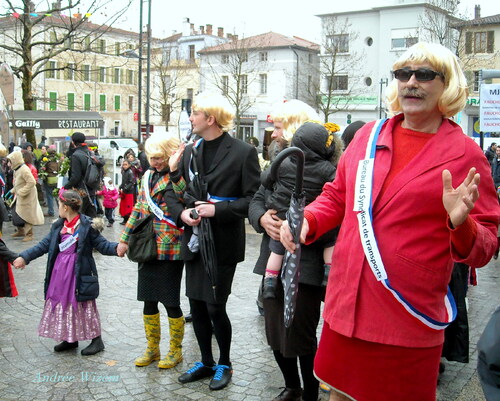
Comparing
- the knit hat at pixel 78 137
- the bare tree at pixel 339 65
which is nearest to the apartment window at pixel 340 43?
the bare tree at pixel 339 65

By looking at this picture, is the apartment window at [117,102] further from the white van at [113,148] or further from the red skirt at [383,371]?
the red skirt at [383,371]

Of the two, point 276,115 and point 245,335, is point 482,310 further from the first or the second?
point 276,115

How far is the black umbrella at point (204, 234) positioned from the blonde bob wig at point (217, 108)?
37cm

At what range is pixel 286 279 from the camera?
3.08m

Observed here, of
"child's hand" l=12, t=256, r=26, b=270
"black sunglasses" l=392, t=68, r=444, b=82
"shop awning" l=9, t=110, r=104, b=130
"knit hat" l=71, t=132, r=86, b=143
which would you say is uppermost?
"shop awning" l=9, t=110, r=104, b=130

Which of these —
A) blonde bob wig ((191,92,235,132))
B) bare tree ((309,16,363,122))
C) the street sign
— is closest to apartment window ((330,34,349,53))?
bare tree ((309,16,363,122))

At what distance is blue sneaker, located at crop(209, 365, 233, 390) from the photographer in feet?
15.7

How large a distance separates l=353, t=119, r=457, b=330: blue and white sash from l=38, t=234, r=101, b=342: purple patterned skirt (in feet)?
11.3

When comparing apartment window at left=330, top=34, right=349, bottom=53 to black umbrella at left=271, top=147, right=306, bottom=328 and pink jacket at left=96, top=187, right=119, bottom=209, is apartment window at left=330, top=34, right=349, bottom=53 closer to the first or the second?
pink jacket at left=96, top=187, right=119, bottom=209

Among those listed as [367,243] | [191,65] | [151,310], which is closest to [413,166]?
[367,243]

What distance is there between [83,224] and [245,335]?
1.84 m

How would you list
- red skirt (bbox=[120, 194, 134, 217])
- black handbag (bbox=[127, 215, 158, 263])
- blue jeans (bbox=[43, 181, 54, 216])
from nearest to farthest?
black handbag (bbox=[127, 215, 158, 263])
red skirt (bbox=[120, 194, 134, 217])
blue jeans (bbox=[43, 181, 54, 216])

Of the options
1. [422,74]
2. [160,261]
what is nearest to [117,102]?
[160,261]

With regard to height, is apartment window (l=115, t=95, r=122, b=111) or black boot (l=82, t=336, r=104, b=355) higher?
apartment window (l=115, t=95, r=122, b=111)
